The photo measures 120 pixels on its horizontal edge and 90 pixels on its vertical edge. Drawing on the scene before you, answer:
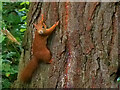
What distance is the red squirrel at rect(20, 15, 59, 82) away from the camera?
1660 millimetres

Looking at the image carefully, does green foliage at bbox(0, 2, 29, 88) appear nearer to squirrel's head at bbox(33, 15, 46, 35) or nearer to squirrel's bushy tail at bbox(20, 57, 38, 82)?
squirrel's bushy tail at bbox(20, 57, 38, 82)

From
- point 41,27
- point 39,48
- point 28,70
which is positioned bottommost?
point 28,70

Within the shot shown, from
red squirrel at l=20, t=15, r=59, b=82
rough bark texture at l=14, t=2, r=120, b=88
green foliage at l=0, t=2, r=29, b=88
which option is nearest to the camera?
rough bark texture at l=14, t=2, r=120, b=88

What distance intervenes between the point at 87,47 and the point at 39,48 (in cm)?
42

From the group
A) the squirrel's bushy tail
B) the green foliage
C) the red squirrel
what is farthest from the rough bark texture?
the green foliage

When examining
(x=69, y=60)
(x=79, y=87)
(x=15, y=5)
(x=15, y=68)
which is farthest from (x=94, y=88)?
(x=15, y=5)

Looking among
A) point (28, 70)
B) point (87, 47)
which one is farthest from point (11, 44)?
point (87, 47)

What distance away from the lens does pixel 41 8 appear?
69.5 inches

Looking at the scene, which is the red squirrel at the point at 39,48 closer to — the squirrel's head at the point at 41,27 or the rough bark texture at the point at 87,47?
the squirrel's head at the point at 41,27

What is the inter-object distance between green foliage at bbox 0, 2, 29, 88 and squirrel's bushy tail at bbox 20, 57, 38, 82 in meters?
0.61

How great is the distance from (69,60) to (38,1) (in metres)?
0.63

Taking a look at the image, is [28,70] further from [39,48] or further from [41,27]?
[41,27]

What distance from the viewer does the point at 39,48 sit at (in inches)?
67.2

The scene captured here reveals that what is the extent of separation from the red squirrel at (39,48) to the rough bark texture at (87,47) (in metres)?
0.10
